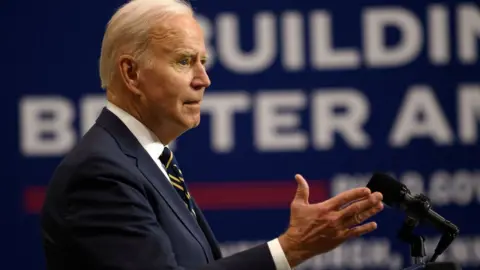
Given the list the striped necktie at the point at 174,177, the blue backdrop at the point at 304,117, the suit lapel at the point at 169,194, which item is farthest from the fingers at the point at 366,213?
the blue backdrop at the point at 304,117

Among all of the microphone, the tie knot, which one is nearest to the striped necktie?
the tie knot

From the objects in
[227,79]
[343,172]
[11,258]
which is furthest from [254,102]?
[11,258]

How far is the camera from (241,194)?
3.75 meters

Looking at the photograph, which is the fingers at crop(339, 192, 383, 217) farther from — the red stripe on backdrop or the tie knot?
the red stripe on backdrop

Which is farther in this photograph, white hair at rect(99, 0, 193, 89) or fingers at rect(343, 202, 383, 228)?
white hair at rect(99, 0, 193, 89)

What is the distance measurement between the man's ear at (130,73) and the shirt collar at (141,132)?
6cm

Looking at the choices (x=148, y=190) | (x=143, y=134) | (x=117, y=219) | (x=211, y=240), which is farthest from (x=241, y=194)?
(x=117, y=219)

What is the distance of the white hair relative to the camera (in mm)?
1866

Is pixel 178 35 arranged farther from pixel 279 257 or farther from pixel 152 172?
pixel 279 257

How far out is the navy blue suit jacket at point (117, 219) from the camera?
1.63 m

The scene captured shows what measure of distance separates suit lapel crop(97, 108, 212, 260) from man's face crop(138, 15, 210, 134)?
8cm

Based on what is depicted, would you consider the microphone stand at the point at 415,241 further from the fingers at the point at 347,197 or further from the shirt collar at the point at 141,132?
the shirt collar at the point at 141,132

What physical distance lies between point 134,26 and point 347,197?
646mm

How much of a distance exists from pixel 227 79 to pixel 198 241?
6.57 ft
